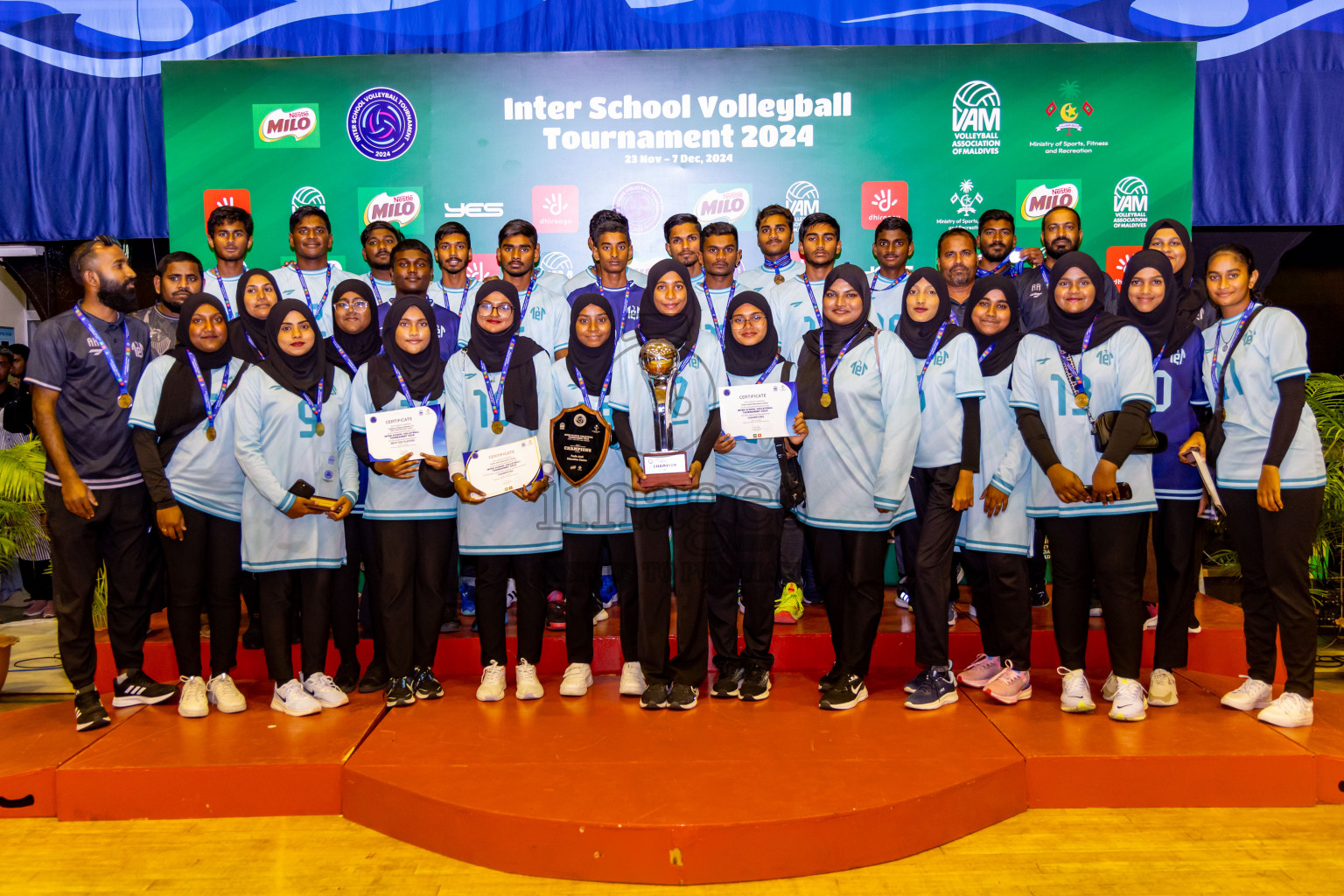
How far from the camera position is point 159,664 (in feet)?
13.4

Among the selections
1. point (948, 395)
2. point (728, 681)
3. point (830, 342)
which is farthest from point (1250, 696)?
point (830, 342)

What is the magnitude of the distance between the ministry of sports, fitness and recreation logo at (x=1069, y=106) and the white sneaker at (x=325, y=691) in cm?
513

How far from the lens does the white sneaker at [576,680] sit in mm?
3680

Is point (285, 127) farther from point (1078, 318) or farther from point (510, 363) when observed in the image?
point (1078, 318)

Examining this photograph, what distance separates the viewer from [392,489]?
354cm

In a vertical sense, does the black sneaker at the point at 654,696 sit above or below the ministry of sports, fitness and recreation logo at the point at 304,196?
below

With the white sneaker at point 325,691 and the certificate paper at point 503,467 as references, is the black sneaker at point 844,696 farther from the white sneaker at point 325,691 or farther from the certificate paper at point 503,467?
the white sneaker at point 325,691

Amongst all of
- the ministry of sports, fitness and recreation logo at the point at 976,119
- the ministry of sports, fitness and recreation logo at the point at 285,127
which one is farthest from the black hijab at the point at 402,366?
the ministry of sports, fitness and recreation logo at the point at 976,119

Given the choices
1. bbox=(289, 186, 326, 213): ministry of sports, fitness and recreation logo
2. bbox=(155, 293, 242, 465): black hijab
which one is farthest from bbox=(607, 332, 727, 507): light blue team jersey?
bbox=(289, 186, 326, 213): ministry of sports, fitness and recreation logo

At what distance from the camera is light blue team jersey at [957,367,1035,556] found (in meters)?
3.53

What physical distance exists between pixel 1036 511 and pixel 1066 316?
2.43 feet

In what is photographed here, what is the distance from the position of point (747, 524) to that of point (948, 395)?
923 mm

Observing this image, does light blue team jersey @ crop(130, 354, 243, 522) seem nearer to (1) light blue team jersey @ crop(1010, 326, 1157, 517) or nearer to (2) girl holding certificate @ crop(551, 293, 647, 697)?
(2) girl holding certificate @ crop(551, 293, 647, 697)

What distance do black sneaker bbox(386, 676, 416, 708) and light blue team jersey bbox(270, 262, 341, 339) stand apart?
177 centimetres
